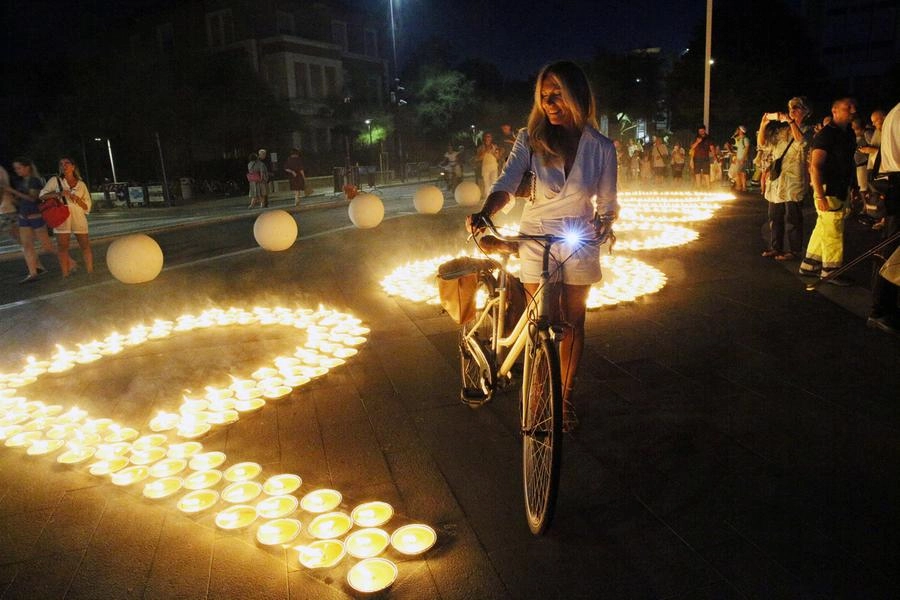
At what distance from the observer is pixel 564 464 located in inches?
130

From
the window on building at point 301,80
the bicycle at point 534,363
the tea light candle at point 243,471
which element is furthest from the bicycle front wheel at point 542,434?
the window on building at point 301,80

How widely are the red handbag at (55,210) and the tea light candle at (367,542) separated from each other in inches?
319

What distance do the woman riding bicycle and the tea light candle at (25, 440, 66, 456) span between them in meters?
2.85

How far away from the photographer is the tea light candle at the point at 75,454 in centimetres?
364

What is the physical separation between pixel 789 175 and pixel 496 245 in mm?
5826

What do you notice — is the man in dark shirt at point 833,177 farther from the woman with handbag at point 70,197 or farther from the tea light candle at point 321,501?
the woman with handbag at point 70,197

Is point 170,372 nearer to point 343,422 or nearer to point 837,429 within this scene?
point 343,422

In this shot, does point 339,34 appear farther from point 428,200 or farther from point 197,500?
point 197,500

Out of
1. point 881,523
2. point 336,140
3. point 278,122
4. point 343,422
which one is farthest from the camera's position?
point 336,140

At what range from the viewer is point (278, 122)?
32.0 meters

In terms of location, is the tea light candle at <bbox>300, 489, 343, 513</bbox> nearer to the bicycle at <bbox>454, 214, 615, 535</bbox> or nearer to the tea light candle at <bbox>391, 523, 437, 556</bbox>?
the tea light candle at <bbox>391, 523, 437, 556</bbox>

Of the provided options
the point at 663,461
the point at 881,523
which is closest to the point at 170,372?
the point at 663,461

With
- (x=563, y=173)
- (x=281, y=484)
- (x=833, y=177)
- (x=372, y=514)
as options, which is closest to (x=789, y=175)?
(x=833, y=177)

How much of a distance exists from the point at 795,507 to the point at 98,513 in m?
3.26
